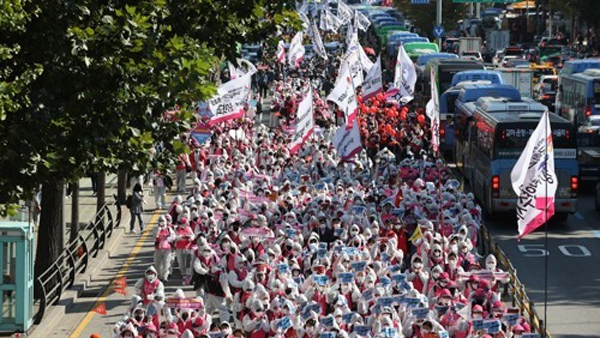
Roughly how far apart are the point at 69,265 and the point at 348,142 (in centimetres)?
851

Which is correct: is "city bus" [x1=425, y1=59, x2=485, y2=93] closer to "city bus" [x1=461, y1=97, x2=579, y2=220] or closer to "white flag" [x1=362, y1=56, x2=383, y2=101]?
"white flag" [x1=362, y1=56, x2=383, y2=101]

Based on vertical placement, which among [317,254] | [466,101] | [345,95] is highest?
[345,95]

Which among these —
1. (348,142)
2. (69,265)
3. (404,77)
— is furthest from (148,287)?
(404,77)

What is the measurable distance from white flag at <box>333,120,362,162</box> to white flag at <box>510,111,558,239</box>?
12.3 m

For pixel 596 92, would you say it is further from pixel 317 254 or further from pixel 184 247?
pixel 317 254

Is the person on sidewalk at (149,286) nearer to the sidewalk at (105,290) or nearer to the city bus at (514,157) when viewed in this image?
the sidewalk at (105,290)

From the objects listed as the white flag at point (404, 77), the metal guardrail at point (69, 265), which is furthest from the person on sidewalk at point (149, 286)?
the white flag at point (404, 77)

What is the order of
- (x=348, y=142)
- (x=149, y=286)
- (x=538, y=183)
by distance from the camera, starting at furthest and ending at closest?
(x=348, y=142) → (x=149, y=286) → (x=538, y=183)

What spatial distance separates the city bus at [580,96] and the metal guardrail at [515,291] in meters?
17.6

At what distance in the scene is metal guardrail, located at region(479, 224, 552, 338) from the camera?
22594mm

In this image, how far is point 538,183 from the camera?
76.9ft

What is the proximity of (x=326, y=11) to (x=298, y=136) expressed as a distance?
4518 centimetres

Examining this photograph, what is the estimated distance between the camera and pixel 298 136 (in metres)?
36.3

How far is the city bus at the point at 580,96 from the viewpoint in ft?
163
